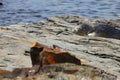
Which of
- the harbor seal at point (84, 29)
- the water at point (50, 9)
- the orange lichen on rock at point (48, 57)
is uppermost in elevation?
the orange lichen on rock at point (48, 57)

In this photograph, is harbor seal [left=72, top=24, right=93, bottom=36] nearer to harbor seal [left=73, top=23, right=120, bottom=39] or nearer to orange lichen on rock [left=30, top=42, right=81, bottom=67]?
harbor seal [left=73, top=23, right=120, bottom=39]

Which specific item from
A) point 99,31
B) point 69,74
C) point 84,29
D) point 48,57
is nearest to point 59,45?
point 48,57

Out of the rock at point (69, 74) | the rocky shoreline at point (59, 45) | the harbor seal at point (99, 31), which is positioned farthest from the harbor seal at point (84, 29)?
the rock at point (69, 74)

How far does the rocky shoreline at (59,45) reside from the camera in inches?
300

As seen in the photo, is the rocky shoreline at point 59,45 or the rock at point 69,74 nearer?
the rock at point 69,74

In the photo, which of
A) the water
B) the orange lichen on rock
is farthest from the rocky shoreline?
the water

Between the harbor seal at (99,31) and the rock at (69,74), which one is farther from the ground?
the rock at (69,74)

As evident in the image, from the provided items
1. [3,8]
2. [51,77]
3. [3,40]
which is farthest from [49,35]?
[3,8]

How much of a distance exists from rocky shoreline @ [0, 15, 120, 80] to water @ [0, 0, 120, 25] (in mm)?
6362

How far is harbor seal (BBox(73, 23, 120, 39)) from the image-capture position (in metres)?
12.8

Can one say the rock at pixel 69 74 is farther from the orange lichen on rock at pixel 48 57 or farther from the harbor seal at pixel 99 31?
the harbor seal at pixel 99 31

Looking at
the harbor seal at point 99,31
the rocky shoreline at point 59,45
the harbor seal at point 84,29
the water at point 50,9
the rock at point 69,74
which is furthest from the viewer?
the water at point 50,9

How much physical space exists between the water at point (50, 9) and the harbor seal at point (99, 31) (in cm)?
501

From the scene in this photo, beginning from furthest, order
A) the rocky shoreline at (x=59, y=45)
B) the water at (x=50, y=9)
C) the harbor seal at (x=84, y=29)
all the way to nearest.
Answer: the water at (x=50, y=9) → the harbor seal at (x=84, y=29) → the rocky shoreline at (x=59, y=45)
